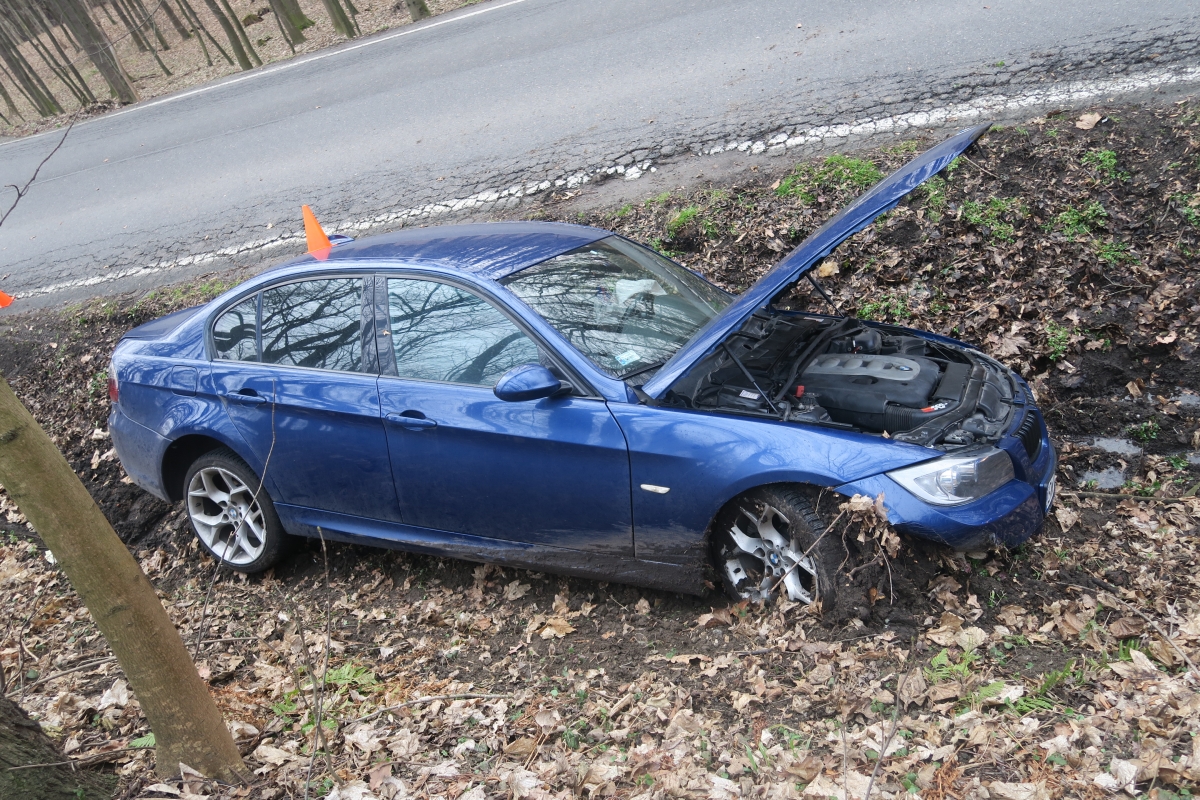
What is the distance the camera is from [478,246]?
461cm

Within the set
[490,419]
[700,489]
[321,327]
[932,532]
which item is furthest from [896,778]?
[321,327]

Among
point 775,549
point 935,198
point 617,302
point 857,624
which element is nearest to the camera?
point 857,624

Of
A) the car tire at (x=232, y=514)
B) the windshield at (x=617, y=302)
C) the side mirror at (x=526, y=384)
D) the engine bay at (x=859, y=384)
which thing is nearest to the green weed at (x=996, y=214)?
the engine bay at (x=859, y=384)

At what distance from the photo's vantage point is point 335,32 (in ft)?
57.5

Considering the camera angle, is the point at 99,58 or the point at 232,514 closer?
the point at 232,514

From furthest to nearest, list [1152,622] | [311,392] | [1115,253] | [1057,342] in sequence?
[1115,253], [1057,342], [311,392], [1152,622]

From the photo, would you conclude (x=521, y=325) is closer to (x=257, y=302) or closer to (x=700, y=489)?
(x=700, y=489)

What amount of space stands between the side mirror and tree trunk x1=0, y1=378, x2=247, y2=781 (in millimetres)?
1519

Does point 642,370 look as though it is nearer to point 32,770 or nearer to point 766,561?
point 766,561

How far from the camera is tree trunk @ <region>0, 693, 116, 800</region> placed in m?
2.89

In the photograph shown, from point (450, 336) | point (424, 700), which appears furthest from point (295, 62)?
point (424, 700)

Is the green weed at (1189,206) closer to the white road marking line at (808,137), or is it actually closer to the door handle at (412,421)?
the white road marking line at (808,137)

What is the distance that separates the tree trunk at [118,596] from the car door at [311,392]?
1.39 meters

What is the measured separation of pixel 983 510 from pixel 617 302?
6.27ft
